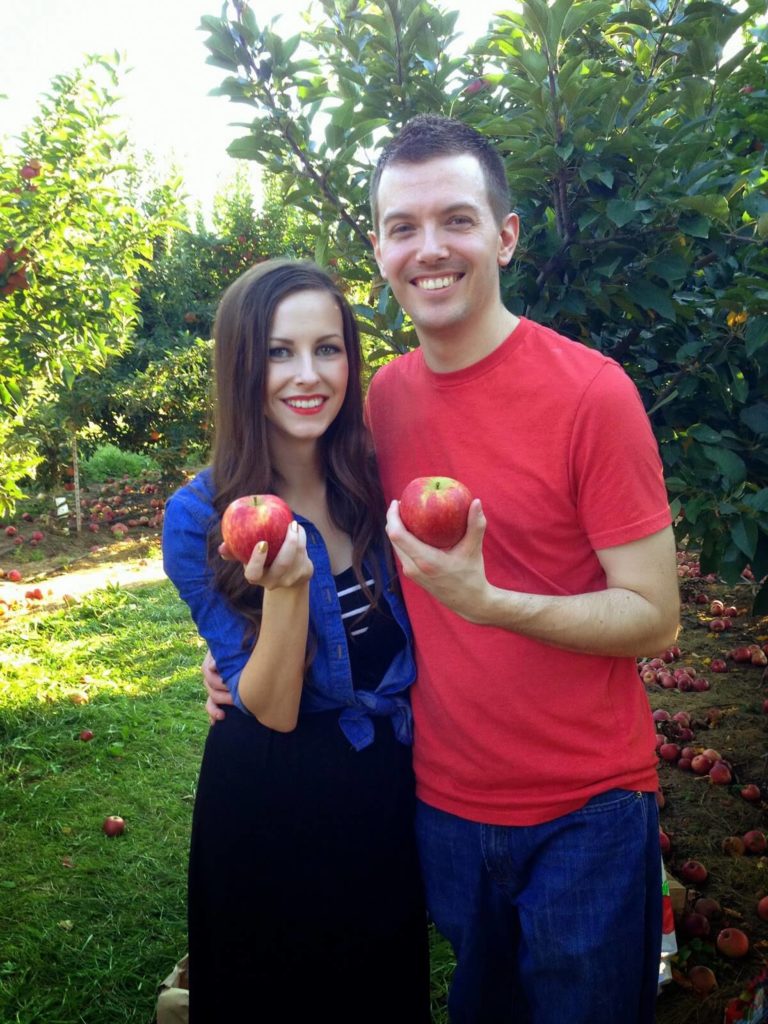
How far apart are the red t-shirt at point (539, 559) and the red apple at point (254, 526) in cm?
37

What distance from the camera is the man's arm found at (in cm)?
142

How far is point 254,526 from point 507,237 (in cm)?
83

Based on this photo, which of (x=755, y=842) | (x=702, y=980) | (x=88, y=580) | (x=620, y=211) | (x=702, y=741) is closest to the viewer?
(x=620, y=211)

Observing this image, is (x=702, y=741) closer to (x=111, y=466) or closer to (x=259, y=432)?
(x=259, y=432)

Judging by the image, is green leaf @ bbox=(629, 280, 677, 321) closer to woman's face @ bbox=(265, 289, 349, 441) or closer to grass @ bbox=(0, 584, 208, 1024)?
woman's face @ bbox=(265, 289, 349, 441)

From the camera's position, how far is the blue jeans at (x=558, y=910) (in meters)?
1.55

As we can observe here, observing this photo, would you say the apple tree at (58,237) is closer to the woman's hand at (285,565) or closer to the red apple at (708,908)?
the woman's hand at (285,565)

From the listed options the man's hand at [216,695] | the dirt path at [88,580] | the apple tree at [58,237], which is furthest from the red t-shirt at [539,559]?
the dirt path at [88,580]

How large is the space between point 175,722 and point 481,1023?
9.49 feet

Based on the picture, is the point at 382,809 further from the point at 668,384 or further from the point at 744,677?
the point at 744,677

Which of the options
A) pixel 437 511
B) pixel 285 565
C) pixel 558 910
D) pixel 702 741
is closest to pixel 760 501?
pixel 437 511

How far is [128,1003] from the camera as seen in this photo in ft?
8.38

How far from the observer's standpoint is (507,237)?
1758mm

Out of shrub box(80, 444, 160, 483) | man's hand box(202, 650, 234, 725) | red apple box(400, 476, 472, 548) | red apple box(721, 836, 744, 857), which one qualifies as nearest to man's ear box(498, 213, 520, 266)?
red apple box(400, 476, 472, 548)
